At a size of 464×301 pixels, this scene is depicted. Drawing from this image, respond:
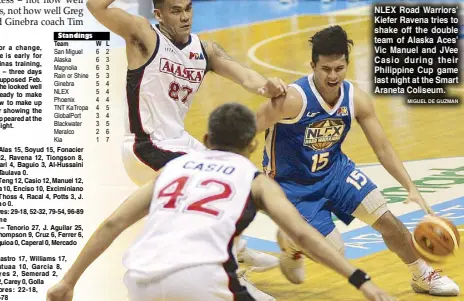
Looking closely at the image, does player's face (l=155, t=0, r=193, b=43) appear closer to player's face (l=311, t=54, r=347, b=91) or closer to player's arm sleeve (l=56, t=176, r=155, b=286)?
player's face (l=311, t=54, r=347, b=91)

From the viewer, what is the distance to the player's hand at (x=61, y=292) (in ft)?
16.9

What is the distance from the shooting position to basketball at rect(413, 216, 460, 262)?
726 centimetres

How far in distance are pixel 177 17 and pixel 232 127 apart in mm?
2778

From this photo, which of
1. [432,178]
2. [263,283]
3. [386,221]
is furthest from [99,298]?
[432,178]

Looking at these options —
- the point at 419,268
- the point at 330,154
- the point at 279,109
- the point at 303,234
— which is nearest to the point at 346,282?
the point at 419,268

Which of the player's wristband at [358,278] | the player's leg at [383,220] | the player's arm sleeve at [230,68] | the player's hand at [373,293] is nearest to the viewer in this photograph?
the player's hand at [373,293]

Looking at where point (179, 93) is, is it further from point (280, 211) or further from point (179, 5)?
point (280, 211)

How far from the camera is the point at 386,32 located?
15141mm

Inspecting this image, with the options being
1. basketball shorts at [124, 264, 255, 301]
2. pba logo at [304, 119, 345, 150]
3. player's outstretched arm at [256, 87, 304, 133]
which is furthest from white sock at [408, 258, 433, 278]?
basketball shorts at [124, 264, 255, 301]

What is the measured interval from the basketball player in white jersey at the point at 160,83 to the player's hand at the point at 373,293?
2.96 m

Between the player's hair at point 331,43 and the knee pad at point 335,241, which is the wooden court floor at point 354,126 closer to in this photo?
the knee pad at point 335,241

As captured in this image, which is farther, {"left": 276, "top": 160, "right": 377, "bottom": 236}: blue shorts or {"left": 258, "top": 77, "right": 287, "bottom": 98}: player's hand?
{"left": 276, "top": 160, "right": 377, "bottom": 236}: blue shorts

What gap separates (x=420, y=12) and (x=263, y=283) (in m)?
6.58

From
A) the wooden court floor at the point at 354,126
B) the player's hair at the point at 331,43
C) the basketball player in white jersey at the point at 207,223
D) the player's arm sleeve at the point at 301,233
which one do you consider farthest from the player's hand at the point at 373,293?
the player's hair at the point at 331,43
